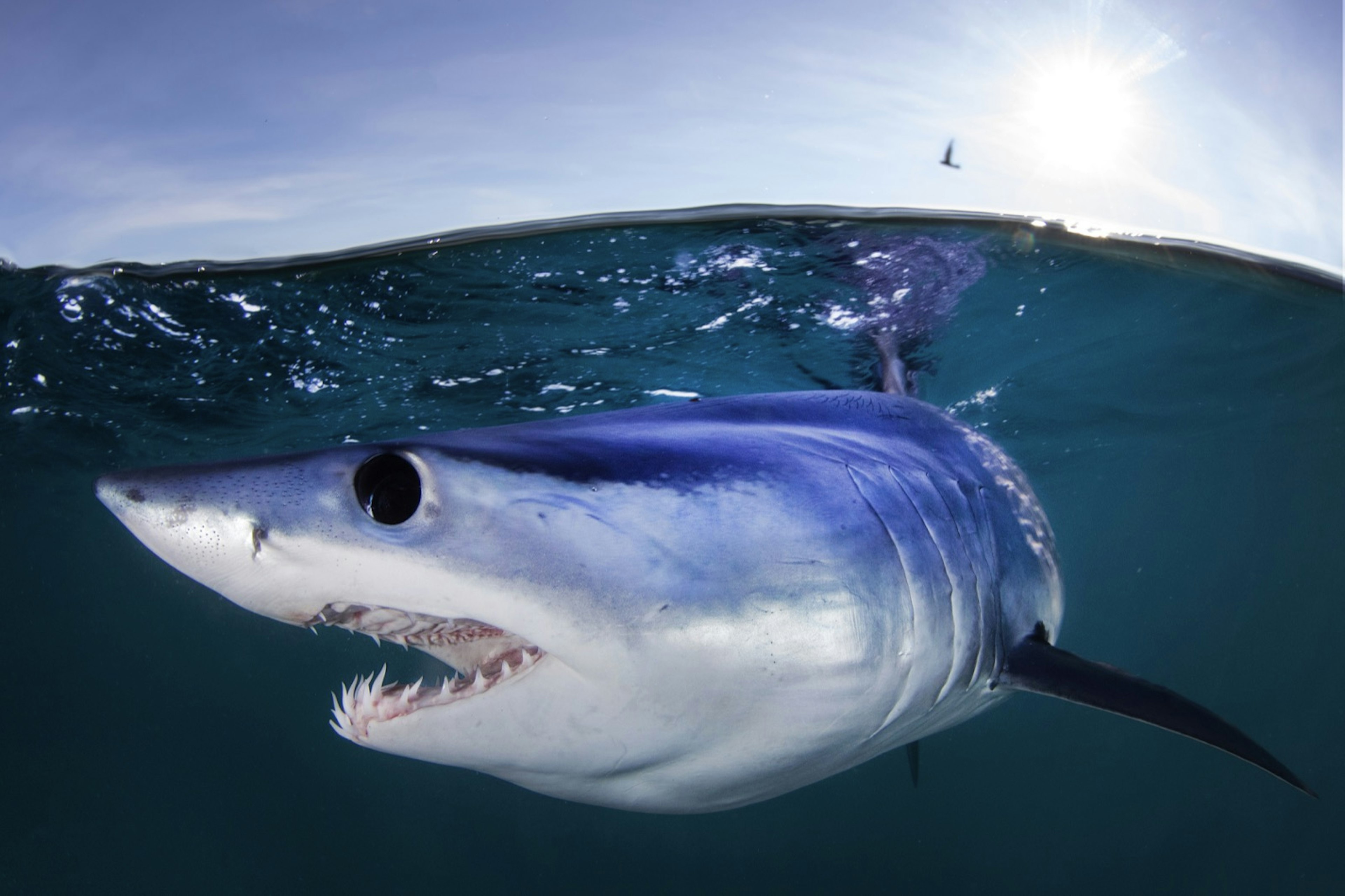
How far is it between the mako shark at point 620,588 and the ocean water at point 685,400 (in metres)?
4.39

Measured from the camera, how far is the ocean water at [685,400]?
23.1 feet

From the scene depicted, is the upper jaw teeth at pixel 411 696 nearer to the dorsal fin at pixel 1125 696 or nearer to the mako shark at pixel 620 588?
the mako shark at pixel 620 588

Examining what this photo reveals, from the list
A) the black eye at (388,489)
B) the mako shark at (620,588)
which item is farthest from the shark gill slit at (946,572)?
the black eye at (388,489)

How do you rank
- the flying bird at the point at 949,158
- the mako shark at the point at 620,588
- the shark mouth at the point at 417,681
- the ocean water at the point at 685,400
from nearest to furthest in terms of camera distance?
1. the mako shark at the point at 620,588
2. the shark mouth at the point at 417,681
3. the flying bird at the point at 949,158
4. the ocean water at the point at 685,400

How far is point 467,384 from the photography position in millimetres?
9961

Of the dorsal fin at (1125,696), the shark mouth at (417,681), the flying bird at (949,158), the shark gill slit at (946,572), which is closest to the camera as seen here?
the shark mouth at (417,681)

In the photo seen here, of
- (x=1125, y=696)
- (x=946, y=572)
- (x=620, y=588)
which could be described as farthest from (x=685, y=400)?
(x=1125, y=696)

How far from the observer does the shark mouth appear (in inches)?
55.0

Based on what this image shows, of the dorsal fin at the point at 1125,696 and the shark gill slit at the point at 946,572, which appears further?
the shark gill slit at the point at 946,572

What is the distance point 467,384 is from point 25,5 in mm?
6190

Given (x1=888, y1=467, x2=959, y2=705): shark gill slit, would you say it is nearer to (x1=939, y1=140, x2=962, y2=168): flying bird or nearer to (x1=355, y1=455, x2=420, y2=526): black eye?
(x1=355, y1=455, x2=420, y2=526): black eye

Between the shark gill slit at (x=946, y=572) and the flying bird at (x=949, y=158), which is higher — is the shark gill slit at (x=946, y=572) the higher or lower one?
the lower one

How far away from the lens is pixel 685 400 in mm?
2682

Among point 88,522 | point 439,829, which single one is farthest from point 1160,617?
point 88,522
